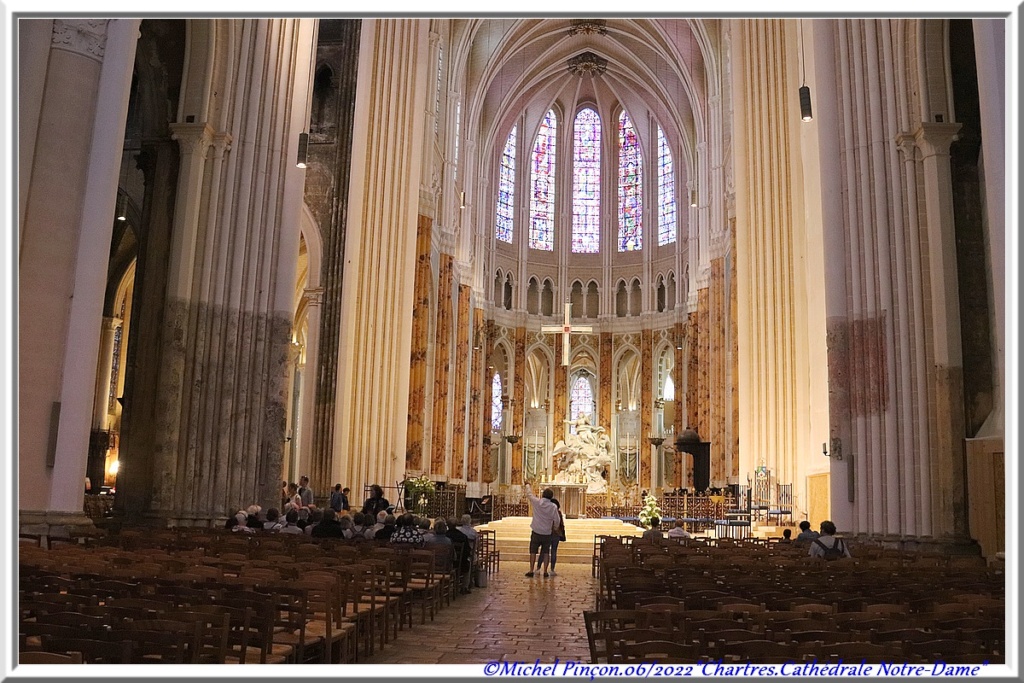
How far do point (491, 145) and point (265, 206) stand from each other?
2653 centimetres

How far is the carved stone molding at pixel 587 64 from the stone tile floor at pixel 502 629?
33.4 metres

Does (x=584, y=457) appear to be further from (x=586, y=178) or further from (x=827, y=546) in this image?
(x=827, y=546)

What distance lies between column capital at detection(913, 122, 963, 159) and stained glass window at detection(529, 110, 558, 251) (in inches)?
1240

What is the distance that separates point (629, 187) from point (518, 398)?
11.7 m

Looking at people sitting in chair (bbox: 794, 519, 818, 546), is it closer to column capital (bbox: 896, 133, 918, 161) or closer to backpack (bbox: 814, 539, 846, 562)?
backpack (bbox: 814, 539, 846, 562)

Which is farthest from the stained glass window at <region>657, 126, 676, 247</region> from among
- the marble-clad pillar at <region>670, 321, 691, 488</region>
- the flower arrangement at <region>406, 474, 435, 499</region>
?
the flower arrangement at <region>406, 474, 435, 499</region>

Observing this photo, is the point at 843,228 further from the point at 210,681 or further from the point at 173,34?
the point at 210,681

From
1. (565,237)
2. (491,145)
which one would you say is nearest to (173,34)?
(491,145)

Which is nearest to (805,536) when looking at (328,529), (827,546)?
(827,546)

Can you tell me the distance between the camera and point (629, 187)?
44.7 meters

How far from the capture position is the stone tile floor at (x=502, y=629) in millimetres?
6738

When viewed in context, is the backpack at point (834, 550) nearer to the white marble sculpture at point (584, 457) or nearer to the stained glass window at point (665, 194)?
the white marble sculpture at point (584, 457)

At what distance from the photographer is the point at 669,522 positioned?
20.2 metres

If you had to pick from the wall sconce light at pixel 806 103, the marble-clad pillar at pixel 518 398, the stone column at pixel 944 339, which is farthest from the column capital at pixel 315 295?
the marble-clad pillar at pixel 518 398
